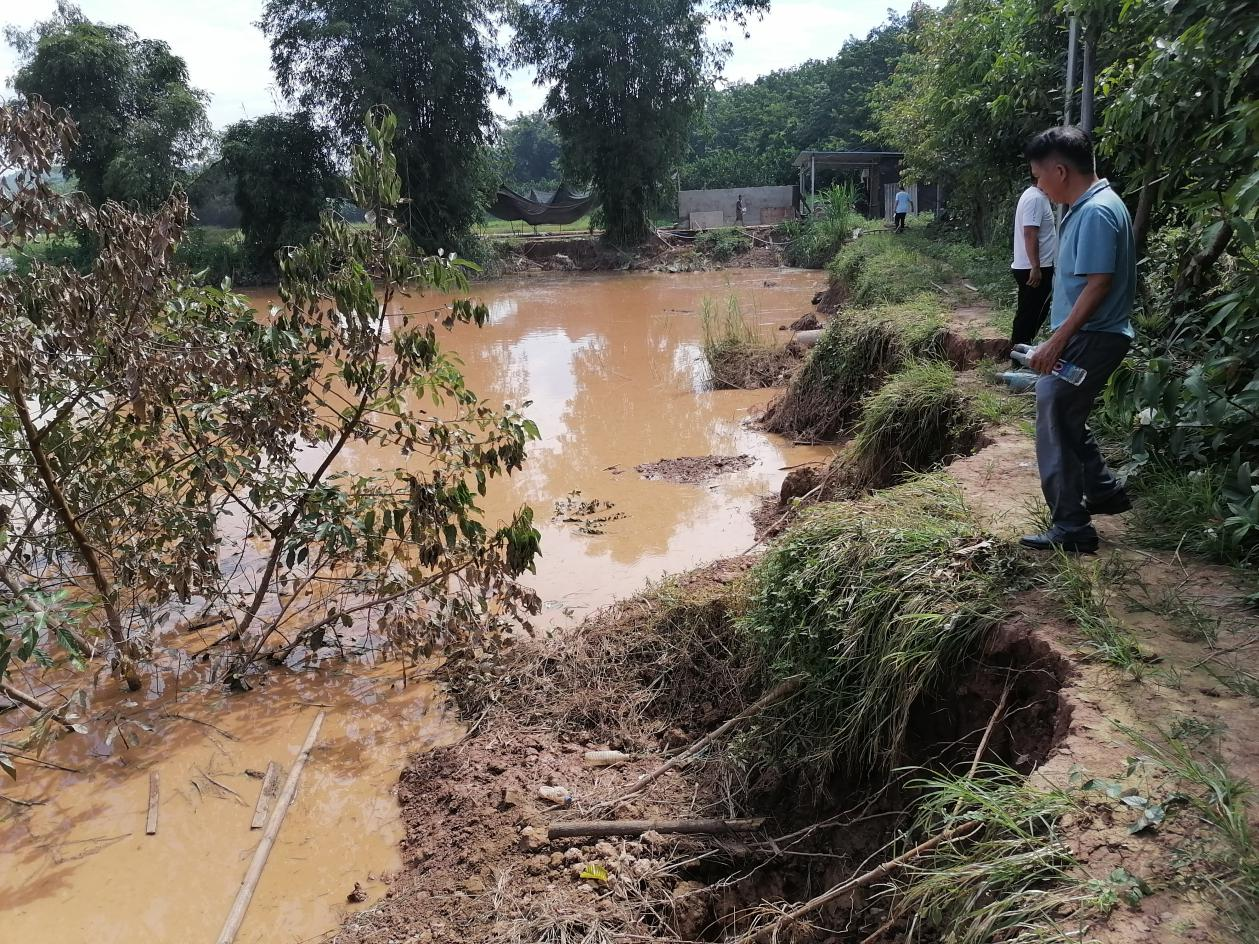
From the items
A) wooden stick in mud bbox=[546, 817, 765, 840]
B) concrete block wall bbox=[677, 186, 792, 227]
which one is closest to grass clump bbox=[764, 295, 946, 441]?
wooden stick in mud bbox=[546, 817, 765, 840]

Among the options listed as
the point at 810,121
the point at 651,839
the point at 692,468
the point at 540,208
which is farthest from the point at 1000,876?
the point at 810,121

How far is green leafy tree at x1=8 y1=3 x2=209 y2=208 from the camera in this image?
23.0m

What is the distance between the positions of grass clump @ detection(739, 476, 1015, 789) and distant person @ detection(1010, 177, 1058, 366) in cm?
305

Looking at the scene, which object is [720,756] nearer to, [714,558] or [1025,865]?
[1025,865]

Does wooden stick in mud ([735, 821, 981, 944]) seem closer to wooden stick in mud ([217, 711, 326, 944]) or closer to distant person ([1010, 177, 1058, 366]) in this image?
wooden stick in mud ([217, 711, 326, 944])

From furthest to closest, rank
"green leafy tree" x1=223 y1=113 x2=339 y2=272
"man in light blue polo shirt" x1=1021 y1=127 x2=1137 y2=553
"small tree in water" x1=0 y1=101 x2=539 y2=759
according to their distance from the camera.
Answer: "green leafy tree" x1=223 y1=113 x2=339 y2=272, "small tree in water" x1=0 y1=101 x2=539 y2=759, "man in light blue polo shirt" x1=1021 y1=127 x2=1137 y2=553

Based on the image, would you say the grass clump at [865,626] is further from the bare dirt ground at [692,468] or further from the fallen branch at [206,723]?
the bare dirt ground at [692,468]

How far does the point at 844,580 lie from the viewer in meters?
3.03

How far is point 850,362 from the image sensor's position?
7.47m

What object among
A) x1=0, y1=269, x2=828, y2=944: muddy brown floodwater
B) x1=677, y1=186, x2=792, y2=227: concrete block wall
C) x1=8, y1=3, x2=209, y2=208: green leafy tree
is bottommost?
x1=0, y1=269, x2=828, y2=944: muddy brown floodwater

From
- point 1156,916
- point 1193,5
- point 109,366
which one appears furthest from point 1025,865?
point 109,366

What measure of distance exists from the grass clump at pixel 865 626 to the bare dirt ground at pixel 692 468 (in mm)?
3750

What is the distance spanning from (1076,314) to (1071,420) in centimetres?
39

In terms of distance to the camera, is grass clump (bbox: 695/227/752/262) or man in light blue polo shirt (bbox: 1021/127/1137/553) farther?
grass clump (bbox: 695/227/752/262)
